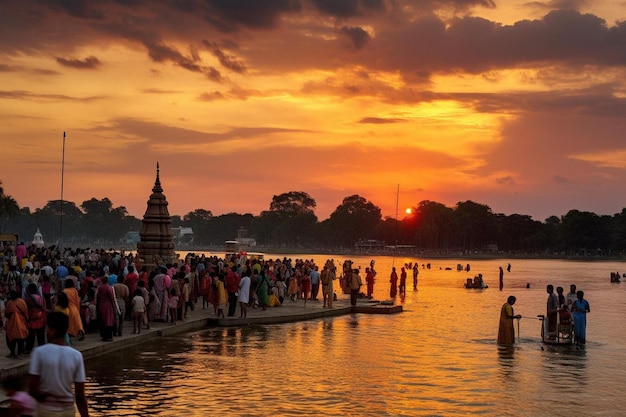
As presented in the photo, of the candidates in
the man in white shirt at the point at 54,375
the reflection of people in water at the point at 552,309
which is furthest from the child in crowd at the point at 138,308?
the man in white shirt at the point at 54,375

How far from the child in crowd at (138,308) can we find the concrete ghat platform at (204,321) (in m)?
0.24

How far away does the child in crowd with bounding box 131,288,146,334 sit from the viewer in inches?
912

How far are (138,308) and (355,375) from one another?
672 cm

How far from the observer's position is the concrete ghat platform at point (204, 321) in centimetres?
1944

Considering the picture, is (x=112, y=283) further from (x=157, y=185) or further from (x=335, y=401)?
(x=157, y=185)

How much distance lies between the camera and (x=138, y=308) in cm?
2323

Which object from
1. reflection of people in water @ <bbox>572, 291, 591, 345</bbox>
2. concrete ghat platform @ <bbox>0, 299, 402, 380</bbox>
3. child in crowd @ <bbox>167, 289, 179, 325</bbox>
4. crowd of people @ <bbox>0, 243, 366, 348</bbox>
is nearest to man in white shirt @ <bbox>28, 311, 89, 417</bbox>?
crowd of people @ <bbox>0, 243, 366, 348</bbox>

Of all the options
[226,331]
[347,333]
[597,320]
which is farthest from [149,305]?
[597,320]

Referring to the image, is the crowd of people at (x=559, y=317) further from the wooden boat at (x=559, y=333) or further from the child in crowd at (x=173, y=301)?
the child in crowd at (x=173, y=301)

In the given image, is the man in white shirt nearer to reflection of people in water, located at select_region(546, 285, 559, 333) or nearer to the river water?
the river water

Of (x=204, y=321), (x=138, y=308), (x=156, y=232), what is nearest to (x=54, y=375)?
(x=138, y=308)

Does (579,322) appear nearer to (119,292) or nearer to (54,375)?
(119,292)

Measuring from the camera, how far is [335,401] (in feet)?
55.1

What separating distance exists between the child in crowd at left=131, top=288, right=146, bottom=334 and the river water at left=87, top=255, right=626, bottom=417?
45.3 inches
